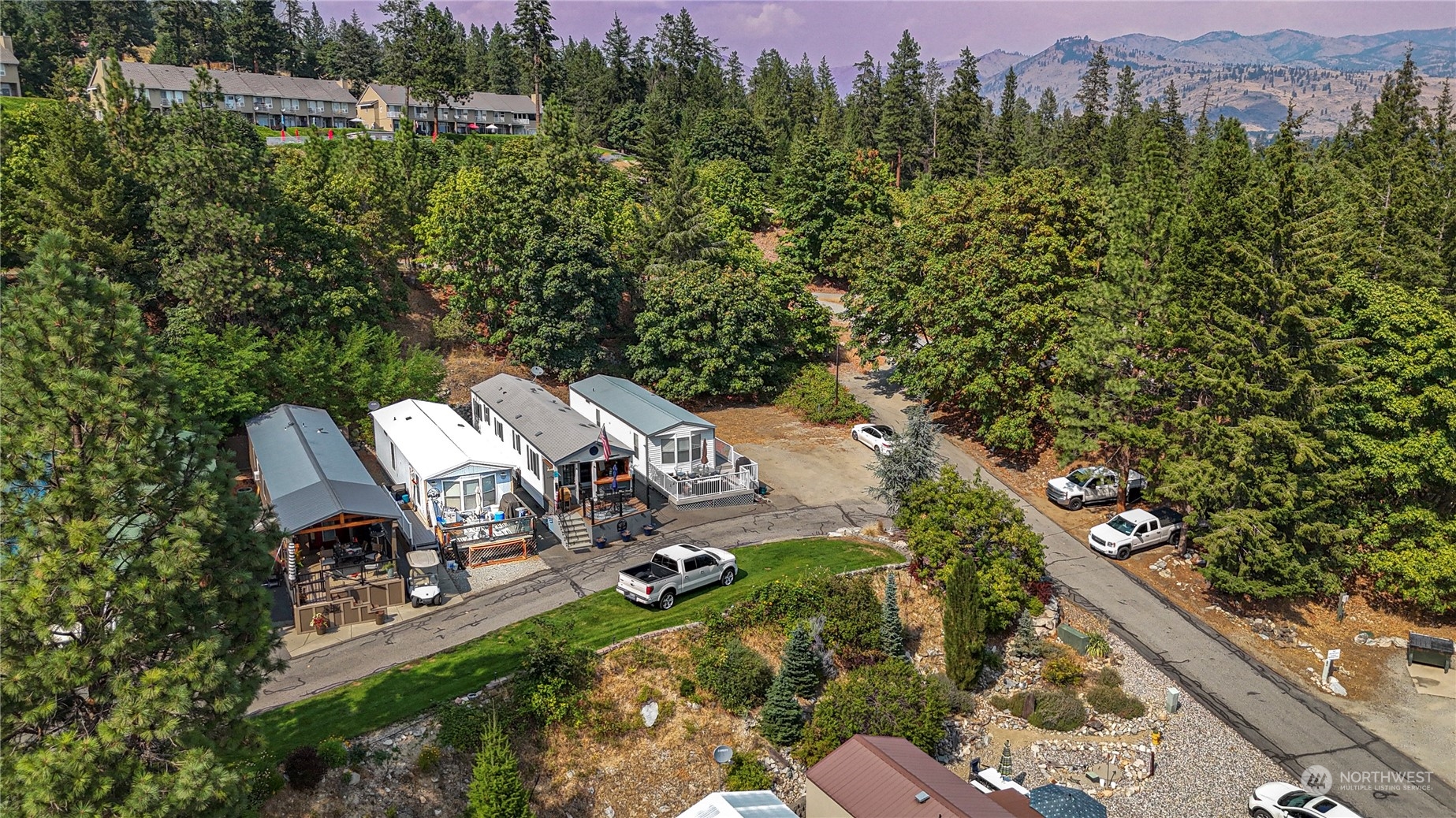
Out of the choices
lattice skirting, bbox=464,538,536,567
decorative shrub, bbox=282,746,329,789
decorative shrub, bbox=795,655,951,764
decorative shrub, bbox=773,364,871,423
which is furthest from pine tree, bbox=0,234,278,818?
decorative shrub, bbox=773,364,871,423

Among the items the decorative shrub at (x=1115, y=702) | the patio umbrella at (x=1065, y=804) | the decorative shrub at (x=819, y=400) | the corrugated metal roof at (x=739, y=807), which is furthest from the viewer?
the decorative shrub at (x=819, y=400)

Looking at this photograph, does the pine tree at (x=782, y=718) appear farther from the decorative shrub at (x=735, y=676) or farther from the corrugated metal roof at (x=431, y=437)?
the corrugated metal roof at (x=431, y=437)

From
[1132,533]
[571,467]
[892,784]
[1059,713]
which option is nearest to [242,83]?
[571,467]

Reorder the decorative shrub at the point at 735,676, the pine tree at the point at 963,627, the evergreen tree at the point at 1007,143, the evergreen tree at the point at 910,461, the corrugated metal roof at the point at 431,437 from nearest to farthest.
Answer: the decorative shrub at the point at 735,676, the pine tree at the point at 963,627, the corrugated metal roof at the point at 431,437, the evergreen tree at the point at 910,461, the evergreen tree at the point at 1007,143

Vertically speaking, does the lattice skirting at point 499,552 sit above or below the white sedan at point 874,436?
below

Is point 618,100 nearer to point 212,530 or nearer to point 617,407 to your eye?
point 617,407

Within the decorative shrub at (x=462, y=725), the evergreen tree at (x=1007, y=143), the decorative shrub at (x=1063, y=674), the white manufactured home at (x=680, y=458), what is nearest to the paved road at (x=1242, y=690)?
the decorative shrub at (x=1063, y=674)
